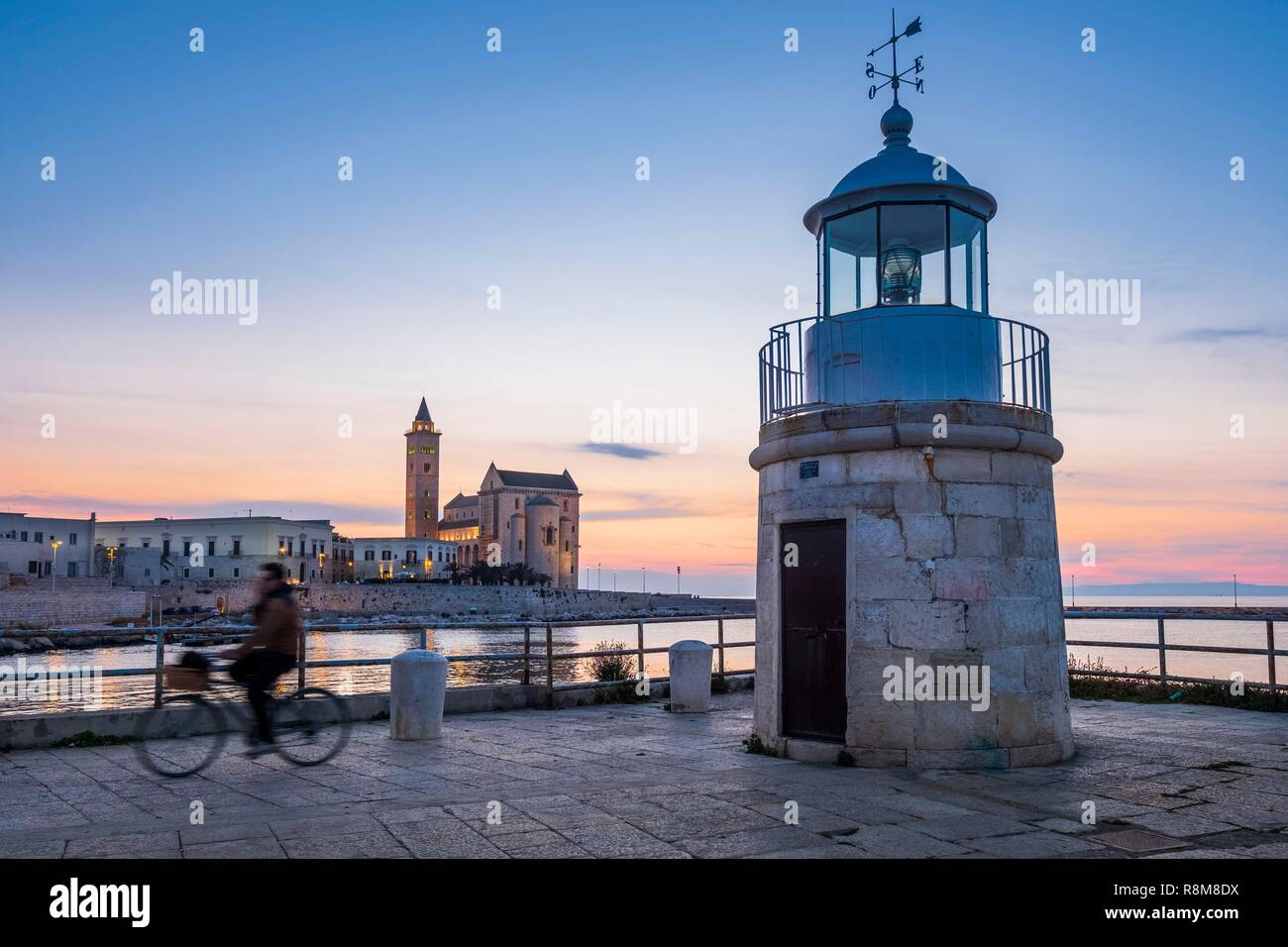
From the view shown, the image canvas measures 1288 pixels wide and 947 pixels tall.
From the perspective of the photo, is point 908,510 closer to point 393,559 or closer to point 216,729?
point 216,729

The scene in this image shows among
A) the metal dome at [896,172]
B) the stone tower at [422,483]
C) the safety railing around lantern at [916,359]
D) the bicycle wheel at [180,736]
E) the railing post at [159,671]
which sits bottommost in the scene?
the bicycle wheel at [180,736]

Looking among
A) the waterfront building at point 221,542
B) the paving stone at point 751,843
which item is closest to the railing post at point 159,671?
the paving stone at point 751,843

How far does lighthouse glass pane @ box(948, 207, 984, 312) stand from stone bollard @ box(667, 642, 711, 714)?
5553mm

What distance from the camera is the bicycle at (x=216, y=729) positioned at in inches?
335

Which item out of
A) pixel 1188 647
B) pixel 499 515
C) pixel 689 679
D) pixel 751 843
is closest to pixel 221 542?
pixel 499 515

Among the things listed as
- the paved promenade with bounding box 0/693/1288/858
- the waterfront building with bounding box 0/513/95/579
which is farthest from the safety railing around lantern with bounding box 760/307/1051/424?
the waterfront building with bounding box 0/513/95/579

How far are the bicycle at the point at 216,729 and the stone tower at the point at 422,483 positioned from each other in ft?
514

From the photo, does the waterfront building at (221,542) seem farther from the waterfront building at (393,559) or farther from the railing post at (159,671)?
the railing post at (159,671)

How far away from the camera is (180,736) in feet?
33.8

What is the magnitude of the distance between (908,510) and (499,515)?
138 metres

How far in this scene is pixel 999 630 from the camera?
8.90 metres

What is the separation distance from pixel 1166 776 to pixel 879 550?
9.43 ft

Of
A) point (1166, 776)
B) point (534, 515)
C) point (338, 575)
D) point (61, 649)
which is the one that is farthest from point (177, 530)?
point (1166, 776)
